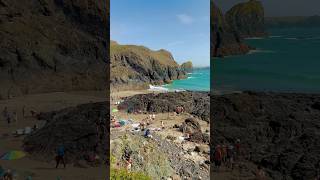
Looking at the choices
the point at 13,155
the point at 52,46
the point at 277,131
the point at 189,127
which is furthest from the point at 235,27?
the point at 189,127

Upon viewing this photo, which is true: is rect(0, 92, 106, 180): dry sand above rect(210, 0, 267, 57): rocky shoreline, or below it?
below

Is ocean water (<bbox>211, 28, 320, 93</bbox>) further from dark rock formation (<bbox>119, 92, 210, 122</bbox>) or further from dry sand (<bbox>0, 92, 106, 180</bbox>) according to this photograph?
dark rock formation (<bbox>119, 92, 210, 122</bbox>)

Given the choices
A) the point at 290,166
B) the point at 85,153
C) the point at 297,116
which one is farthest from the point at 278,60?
the point at 85,153

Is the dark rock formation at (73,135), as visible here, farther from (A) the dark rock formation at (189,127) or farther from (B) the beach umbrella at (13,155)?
(A) the dark rock formation at (189,127)

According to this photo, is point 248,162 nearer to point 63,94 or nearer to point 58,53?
point 63,94

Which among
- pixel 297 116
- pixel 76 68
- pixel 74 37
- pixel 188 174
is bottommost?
Answer: pixel 188 174

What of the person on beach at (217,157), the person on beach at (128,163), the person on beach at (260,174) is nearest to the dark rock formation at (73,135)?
the person on beach at (128,163)

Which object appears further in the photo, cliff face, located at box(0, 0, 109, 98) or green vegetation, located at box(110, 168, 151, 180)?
cliff face, located at box(0, 0, 109, 98)

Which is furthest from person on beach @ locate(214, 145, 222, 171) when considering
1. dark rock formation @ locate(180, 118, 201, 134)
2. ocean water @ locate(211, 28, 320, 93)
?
dark rock formation @ locate(180, 118, 201, 134)
